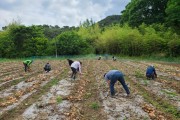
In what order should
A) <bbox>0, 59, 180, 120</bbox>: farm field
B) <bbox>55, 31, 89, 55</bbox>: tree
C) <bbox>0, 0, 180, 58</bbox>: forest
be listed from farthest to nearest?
<bbox>55, 31, 89, 55</bbox>: tree
<bbox>0, 0, 180, 58</bbox>: forest
<bbox>0, 59, 180, 120</bbox>: farm field

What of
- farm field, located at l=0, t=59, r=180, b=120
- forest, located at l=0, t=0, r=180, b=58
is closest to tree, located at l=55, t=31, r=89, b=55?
forest, located at l=0, t=0, r=180, b=58

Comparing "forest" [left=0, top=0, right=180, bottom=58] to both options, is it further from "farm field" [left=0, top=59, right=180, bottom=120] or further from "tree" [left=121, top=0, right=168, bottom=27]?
"farm field" [left=0, top=59, right=180, bottom=120]

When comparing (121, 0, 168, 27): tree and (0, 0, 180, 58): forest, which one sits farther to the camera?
(121, 0, 168, 27): tree

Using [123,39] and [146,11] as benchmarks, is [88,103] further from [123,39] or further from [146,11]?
[146,11]

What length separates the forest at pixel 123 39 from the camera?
4920 centimetres

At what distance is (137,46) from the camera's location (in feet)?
169

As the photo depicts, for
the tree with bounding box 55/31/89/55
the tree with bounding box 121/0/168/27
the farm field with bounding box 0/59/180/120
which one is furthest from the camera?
the tree with bounding box 55/31/89/55

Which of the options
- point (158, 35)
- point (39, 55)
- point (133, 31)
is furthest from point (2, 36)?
point (158, 35)

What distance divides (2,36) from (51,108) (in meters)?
58.2

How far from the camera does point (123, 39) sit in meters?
53.1

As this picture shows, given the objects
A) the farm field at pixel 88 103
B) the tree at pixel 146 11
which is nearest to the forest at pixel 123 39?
the tree at pixel 146 11

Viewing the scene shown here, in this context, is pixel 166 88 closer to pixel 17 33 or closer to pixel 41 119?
pixel 41 119

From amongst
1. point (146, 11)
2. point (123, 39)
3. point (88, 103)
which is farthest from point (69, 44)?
point (88, 103)

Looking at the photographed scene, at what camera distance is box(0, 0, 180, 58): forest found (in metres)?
49.2
